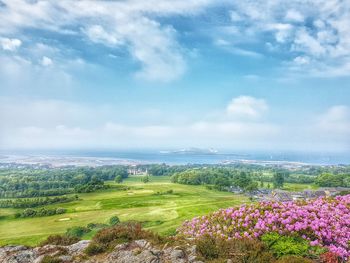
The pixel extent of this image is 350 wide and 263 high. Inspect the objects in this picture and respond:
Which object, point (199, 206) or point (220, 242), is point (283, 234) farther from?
point (199, 206)

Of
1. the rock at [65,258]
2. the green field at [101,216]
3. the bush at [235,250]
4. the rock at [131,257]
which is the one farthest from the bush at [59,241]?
the green field at [101,216]

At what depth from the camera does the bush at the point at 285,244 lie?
7820mm

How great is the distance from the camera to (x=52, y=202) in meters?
60.2

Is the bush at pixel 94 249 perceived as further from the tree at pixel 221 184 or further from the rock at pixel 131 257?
the tree at pixel 221 184

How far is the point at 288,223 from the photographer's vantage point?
351 inches

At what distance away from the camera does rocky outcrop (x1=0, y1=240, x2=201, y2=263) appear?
7.30 metres

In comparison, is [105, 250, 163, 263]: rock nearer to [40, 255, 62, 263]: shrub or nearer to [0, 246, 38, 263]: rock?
[40, 255, 62, 263]: shrub

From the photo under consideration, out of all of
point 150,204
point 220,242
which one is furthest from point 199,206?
point 220,242

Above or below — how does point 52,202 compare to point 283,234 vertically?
below

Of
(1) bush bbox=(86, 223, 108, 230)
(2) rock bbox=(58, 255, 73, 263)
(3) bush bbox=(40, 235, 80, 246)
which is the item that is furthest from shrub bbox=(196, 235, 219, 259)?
(1) bush bbox=(86, 223, 108, 230)

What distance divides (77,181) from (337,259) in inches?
3893

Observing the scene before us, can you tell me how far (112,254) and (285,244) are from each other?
4.52m

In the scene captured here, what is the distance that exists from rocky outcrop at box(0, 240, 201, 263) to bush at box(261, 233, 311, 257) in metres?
2.18

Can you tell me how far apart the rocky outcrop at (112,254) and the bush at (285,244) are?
85.8 inches
